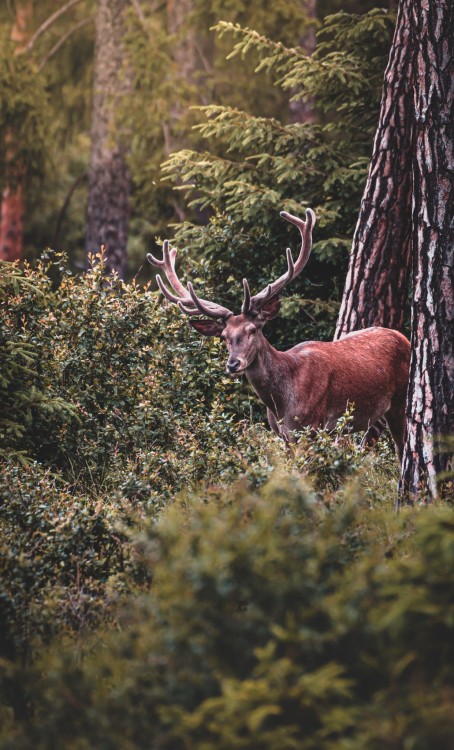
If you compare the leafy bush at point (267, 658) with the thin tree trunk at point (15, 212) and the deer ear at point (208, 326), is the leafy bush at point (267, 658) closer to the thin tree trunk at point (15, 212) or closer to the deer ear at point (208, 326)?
the deer ear at point (208, 326)

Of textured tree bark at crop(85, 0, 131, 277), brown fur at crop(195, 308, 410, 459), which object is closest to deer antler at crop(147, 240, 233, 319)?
brown fur at crop(195, 308, 410, 459)

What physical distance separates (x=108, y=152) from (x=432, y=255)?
11918mm

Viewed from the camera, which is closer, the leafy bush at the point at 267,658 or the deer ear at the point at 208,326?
the leafy bush at the point at 267,658

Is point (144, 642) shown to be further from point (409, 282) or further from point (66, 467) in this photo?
point (409, 282)

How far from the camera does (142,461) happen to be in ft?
22.6

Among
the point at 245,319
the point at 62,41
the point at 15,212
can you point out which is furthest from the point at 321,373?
the point at 15,212

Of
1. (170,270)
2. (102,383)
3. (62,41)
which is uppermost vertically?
(62,41)

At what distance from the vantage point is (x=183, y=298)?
8867 mm

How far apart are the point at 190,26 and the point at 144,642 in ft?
48.7

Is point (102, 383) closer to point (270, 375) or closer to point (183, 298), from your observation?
point (183, 298)

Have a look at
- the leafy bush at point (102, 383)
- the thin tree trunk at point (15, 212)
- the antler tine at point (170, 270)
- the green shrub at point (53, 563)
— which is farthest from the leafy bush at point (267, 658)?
the thin tree trunk at point (15, 212)

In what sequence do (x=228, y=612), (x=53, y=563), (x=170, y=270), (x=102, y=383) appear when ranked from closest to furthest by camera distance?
(x=228, y=612)
(x=53, y=563)
(x=102, y=383)
(x=170, y=270)

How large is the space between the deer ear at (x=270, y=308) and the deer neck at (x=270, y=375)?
0.21m

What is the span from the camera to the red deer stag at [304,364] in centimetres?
802
